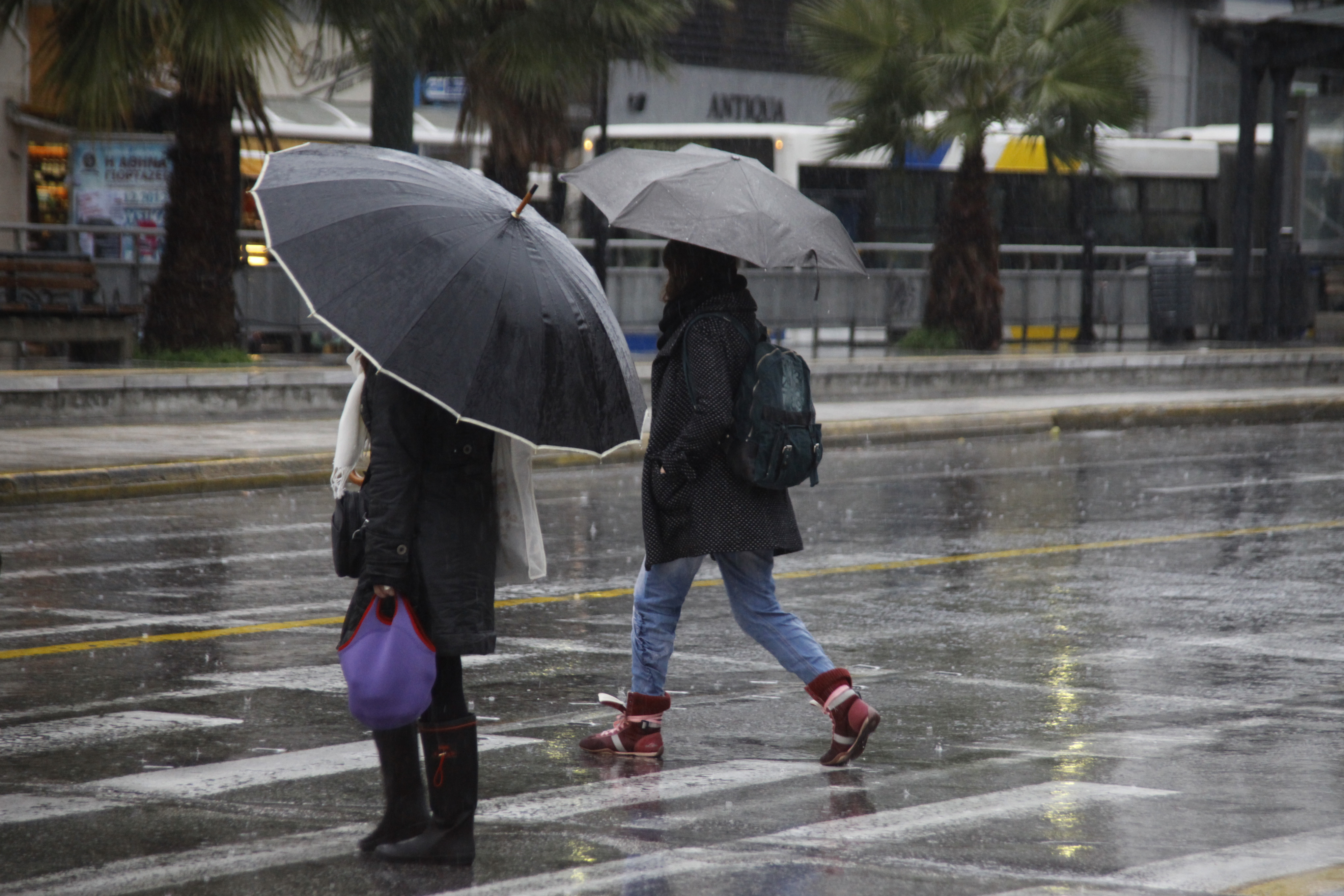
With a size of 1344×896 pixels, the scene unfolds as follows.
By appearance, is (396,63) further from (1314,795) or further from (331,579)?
(1314,795)

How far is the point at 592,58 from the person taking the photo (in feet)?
68.2

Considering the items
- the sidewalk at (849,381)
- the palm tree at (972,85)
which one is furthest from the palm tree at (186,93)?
the palm tree at (972,85)

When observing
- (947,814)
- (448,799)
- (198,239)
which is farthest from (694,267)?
(198,239)

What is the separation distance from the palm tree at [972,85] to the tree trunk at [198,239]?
9925 millimetres

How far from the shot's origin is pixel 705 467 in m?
5.89

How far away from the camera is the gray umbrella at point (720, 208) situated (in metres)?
5.78

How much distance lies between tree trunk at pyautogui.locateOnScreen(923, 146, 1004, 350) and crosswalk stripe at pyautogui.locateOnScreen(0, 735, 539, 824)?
21920 millimetres

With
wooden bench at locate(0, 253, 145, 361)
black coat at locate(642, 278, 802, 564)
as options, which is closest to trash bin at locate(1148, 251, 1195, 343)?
wooden bench at locate(0, 253, 145, 361)

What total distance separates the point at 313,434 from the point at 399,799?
12.1 m

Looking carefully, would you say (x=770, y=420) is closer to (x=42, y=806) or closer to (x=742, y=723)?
(x=742, y=723)

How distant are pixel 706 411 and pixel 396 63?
44.0 ft

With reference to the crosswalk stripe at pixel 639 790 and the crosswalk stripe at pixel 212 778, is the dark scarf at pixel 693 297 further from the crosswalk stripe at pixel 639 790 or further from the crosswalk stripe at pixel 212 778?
the crosswalk stripe at pixel 212 778

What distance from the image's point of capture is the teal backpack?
5754mm

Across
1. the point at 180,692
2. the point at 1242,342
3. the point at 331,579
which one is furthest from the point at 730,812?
the point at 1242,342
